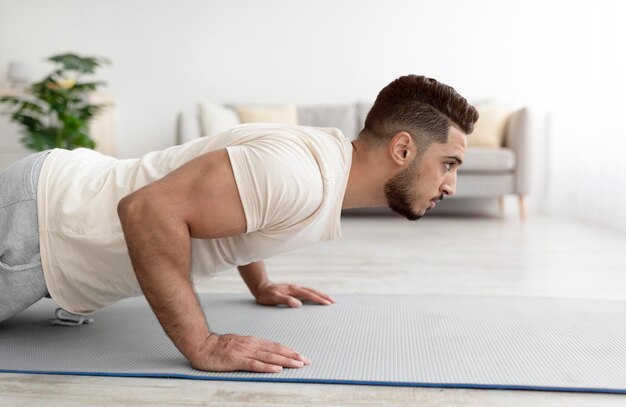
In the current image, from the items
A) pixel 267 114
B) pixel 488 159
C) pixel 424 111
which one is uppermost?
pixel 424 111

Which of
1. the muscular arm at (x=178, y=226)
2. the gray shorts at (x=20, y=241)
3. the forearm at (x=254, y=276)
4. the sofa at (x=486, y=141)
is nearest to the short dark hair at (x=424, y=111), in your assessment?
the muscular arm at (x=178, y=226)

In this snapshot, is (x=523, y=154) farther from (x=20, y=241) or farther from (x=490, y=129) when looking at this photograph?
(x=20, y=241)

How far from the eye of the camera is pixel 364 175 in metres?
1.44

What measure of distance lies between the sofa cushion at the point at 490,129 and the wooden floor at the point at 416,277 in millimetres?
580

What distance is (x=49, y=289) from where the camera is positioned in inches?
56.6

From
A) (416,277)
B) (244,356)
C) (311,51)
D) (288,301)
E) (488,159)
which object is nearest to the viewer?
(244,356)

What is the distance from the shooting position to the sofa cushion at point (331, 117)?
5.20 m

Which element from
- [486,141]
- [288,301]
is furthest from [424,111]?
[486,141]

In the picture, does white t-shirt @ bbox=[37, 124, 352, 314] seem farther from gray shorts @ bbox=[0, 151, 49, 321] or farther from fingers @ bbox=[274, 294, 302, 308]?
fingers @ bbox=[274, 294, 302, 308]

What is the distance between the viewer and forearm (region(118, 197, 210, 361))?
1.19 m

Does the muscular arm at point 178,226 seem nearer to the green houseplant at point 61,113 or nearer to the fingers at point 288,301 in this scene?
the fingers at point 288,301

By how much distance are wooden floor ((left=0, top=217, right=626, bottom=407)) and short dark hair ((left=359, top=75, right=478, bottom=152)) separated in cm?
53

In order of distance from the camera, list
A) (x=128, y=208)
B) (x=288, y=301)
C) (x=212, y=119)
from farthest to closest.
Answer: (x=212, y=119)
(x=288, y=301)
(x=128, y=208)

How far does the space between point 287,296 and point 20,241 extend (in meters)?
0.75
